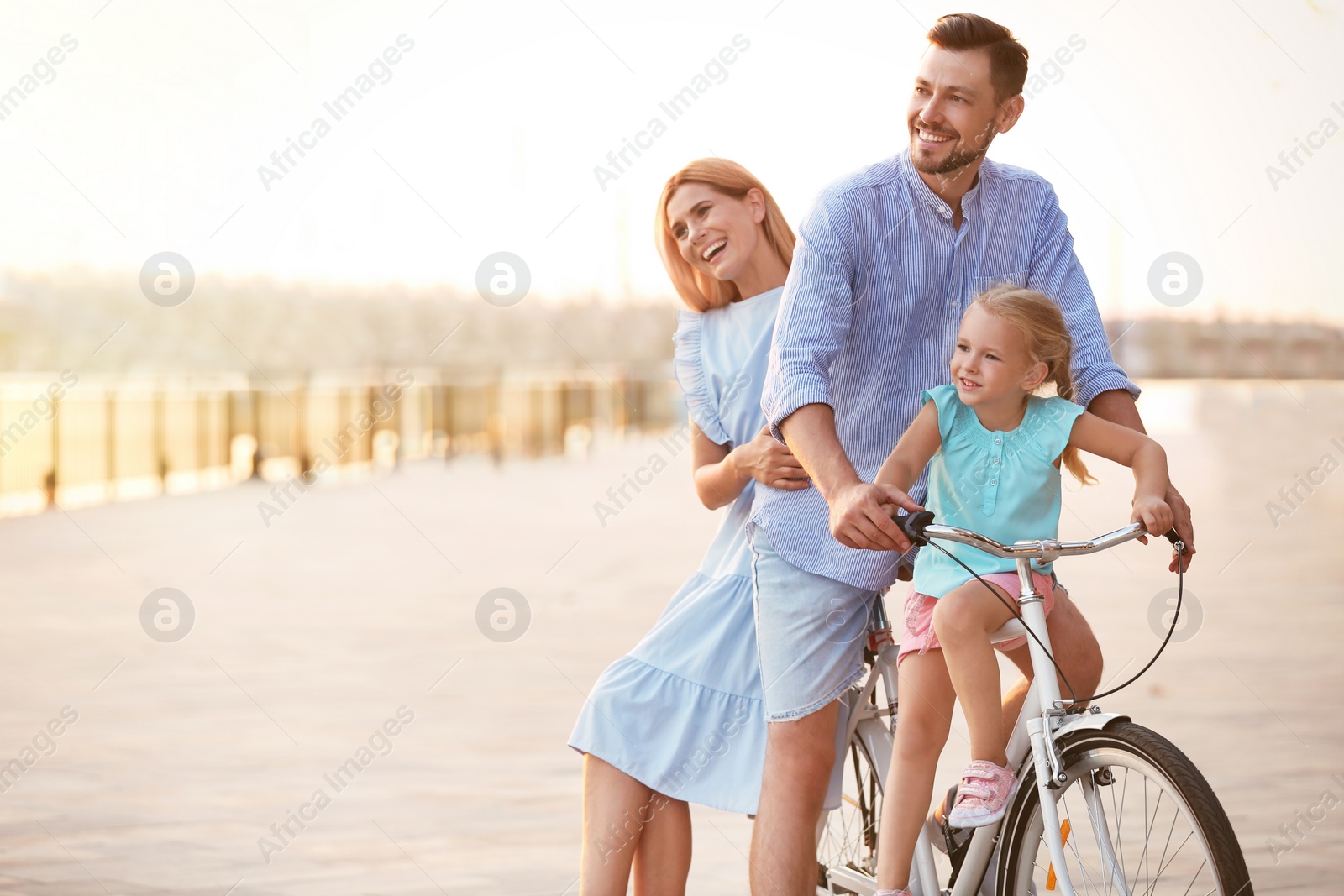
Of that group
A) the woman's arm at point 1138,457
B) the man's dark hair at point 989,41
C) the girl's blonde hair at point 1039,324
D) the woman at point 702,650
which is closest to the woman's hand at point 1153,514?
the woman's arm at point 1138,457

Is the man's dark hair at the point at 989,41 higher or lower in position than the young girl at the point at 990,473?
higher

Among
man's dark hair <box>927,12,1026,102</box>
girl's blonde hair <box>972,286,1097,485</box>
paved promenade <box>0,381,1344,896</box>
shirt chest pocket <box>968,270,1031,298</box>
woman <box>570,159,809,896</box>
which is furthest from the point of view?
paved promenade <box>0,381,1344,896</box>

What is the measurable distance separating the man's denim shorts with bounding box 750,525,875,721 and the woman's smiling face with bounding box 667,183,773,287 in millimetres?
539

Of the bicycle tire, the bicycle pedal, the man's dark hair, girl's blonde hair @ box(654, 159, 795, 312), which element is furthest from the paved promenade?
the man's dark hair

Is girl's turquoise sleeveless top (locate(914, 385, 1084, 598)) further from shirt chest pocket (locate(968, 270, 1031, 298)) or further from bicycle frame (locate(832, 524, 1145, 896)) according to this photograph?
shirt chest pocket (locate(968, 270, 1031, 298))

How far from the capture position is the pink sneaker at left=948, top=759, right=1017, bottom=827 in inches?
91.0

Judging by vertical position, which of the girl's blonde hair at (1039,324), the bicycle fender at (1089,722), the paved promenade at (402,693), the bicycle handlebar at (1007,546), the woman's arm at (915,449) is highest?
the girl's blonde hair at (1039,324)

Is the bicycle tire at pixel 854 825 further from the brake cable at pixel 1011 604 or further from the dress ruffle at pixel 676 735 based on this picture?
the brake cable at pixel 1011 604

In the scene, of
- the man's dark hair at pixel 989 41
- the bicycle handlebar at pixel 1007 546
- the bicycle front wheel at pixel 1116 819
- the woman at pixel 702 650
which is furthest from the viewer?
the woman at pixel 702 650

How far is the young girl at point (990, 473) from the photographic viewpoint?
2246 mm

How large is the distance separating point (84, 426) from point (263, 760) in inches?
594

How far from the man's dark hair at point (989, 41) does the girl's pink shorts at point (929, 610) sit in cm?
78

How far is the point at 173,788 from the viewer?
15.7 feet

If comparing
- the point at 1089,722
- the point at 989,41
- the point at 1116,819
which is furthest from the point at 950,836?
the point at 989,41
